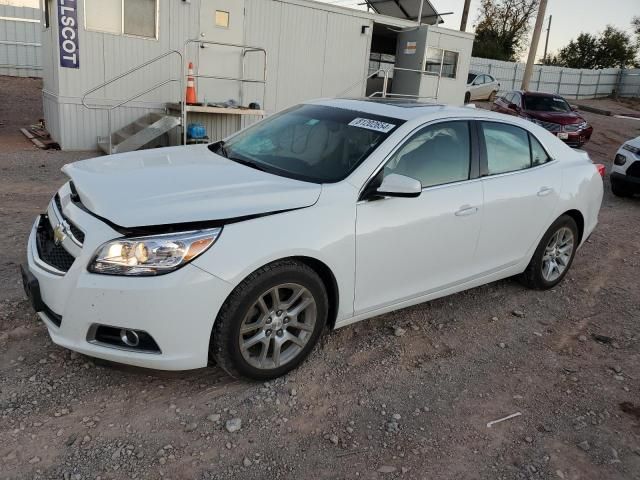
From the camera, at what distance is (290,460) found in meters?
2.59

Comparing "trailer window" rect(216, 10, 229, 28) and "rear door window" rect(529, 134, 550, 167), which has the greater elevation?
"trailer window" rect(216, 10, 229, 28)

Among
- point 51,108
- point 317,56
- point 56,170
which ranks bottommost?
point 56,170

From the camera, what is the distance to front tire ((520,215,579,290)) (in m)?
4.61

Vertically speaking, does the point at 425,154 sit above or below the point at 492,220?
above

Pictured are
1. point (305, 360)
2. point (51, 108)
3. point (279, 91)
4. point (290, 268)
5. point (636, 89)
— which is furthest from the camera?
point (636, 89)

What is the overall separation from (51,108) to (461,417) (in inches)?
414

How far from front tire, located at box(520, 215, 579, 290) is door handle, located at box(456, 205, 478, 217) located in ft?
3.63

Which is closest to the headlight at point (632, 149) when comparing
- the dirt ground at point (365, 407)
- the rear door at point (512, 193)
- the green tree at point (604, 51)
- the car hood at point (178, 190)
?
the rear door at point (512, 193)

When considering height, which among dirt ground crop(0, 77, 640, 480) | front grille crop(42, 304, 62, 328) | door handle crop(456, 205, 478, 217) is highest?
door handle crop(456, 205, 478, 217)

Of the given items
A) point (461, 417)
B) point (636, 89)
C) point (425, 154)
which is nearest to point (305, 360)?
point (461, 417)

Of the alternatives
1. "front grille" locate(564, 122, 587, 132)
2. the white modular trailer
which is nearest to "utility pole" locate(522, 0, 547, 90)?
"front grille" locate(564, 122, 587, 132)

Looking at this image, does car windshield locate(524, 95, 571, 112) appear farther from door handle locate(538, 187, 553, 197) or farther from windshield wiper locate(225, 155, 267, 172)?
windshield wiper locate(225, 155, 267, 172)

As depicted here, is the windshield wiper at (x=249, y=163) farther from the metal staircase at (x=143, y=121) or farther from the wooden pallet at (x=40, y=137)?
the wooden pallet at (x=40, y=137)

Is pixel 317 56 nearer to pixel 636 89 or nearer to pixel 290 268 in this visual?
pixel 290 268
